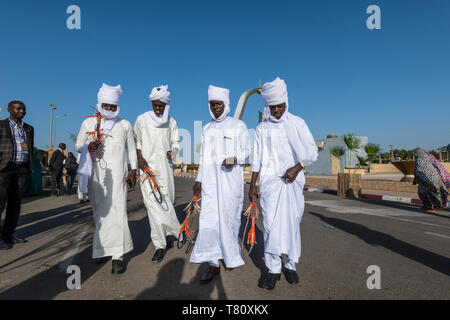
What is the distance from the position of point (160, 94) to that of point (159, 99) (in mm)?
69

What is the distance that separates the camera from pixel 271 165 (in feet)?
10.8

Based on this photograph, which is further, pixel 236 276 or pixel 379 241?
pixel 379 241

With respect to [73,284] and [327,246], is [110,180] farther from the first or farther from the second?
[327,246]

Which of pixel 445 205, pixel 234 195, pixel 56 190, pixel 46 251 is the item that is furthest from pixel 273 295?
pixel 56 190

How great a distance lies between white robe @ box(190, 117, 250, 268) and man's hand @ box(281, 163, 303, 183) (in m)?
0.58

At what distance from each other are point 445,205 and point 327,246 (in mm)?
6489

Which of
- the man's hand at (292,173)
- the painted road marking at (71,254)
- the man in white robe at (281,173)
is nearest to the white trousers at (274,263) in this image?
the man in white robe at (281,173)

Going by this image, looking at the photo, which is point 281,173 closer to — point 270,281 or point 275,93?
point 275,93

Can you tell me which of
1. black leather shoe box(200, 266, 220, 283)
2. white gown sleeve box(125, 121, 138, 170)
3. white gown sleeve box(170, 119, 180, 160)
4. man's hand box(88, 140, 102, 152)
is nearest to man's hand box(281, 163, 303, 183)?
black leather shoe box(200, 266, 220, 283)

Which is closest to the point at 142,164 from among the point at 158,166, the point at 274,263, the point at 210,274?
the point at 158,166

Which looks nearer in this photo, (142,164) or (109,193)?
(109,193)

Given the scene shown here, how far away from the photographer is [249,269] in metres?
3.41

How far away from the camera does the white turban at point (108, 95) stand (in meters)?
3.67

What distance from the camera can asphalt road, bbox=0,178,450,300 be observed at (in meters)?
2.73
